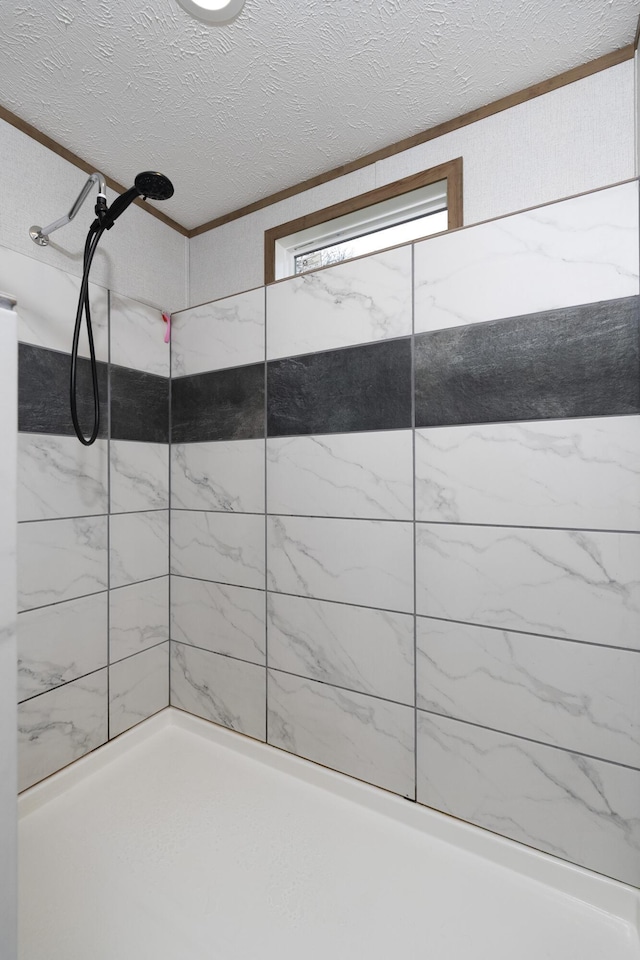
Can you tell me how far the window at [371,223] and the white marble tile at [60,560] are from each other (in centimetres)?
116

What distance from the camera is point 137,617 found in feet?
6.16

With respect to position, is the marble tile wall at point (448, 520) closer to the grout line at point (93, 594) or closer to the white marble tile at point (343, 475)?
the white marble tile at point (343, 475)

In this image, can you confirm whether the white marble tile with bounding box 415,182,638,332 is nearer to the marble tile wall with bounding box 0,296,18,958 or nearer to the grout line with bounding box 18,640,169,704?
the marble tile wall with bounding box 0,296,18,958

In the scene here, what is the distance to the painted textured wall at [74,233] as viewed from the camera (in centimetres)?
149

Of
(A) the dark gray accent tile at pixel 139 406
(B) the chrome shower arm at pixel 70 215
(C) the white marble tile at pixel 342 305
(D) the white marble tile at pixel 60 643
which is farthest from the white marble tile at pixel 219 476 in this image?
(B) the chrome shower arm at pixel 70 215

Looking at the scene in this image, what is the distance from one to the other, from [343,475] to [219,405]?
1.98 ft

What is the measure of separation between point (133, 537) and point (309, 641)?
782mm

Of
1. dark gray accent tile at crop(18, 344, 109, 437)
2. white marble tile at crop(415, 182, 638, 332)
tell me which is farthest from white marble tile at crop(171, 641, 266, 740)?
white marble tile at crop(415, 182, 638, 332)


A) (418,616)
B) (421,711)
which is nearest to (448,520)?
(418,616)

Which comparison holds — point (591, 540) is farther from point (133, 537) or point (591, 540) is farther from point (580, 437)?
point (133, 537)

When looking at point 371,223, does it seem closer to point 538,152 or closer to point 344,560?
point 538,152

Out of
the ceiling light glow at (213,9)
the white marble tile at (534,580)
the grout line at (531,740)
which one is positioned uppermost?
the ceiling light glow at (213,9)

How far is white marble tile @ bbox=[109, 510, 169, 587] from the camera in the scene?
1785 millimetres

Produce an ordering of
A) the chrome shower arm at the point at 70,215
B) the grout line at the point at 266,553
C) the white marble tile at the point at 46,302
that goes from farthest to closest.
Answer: the grout line at the point at 266,553 → the white marble tile at the point at 46,302 → the chrome shower arm at the point at 70,215
